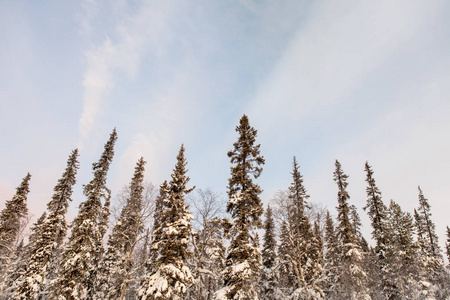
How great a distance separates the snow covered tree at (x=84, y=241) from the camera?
21.9 m

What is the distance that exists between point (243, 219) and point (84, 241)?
52.6 ft

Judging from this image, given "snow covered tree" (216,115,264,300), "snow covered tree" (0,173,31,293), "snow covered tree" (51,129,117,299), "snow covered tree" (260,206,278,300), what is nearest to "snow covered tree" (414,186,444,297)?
"snow covered tree" (260,206,278,300)

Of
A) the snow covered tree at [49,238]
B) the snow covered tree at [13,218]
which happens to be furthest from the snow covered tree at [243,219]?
the snow covered tree at [13,218]

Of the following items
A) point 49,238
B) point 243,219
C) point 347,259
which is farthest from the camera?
point 347,259

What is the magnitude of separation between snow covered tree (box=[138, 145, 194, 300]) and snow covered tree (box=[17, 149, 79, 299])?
14089 millimetres

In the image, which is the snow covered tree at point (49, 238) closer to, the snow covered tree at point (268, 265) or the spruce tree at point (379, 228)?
the snow covered tree at point (268, 265)

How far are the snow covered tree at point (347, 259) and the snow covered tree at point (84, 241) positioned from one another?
2709 cm

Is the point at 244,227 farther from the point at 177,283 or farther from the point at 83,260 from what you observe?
the point at 83,260

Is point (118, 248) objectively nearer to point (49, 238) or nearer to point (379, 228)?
point (49, 238)

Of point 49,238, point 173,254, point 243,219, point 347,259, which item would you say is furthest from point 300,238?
point 49,238

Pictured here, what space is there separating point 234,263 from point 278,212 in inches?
275

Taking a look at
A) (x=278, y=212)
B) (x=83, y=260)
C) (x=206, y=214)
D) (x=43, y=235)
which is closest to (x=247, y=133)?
(x=278, y=212)

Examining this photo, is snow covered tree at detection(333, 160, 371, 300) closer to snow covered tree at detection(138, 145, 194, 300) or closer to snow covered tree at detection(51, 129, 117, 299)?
snow covered tree at detection(138, 145, 194, 300)

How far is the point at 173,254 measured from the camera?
65.3 feet
